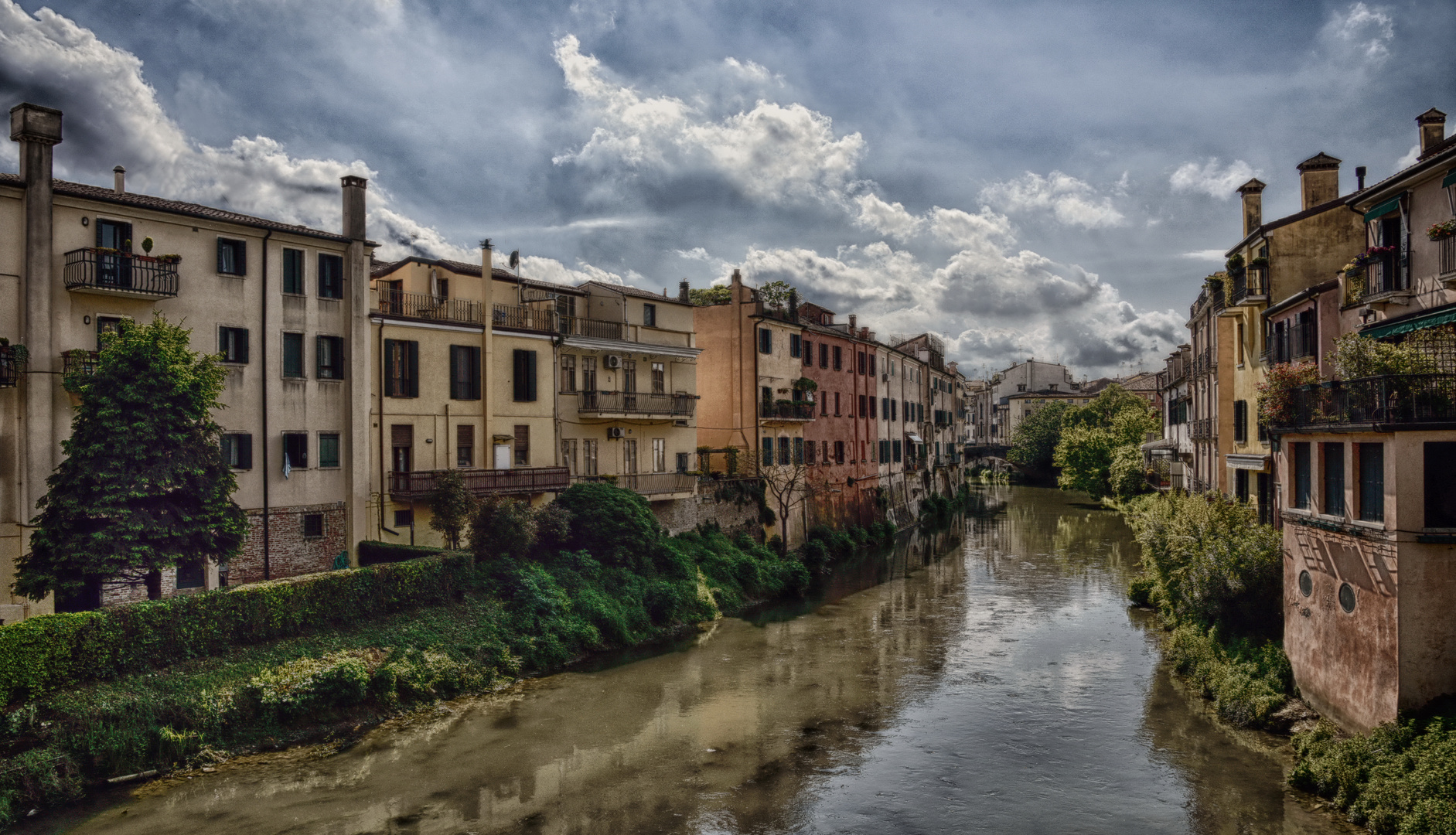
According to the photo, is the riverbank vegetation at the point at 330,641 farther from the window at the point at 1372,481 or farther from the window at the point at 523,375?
the window at the point at 1372,481

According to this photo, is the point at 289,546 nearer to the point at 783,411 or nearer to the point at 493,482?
the point at 493,482

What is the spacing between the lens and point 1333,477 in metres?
19.8

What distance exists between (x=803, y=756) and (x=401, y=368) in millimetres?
19998

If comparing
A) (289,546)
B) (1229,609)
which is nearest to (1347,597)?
(1229,609)

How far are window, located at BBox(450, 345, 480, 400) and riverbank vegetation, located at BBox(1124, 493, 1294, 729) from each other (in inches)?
944

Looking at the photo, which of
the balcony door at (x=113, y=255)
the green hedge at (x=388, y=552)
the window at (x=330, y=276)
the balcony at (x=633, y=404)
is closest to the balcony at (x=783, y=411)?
the balcony at (x=633, y=404)

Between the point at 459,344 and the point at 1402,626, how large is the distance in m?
28.6

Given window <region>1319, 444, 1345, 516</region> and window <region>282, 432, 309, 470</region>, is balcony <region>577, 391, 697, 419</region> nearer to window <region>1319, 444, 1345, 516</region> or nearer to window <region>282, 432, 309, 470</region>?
window <region>282, 432, 309, 470</region>

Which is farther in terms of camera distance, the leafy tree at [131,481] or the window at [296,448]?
the window at [296,448]

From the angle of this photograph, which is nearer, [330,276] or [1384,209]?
[1384,209]

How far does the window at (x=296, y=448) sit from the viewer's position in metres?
29.8

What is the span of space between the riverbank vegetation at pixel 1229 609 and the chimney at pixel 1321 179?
441 inches

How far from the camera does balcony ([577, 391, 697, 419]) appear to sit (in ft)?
126

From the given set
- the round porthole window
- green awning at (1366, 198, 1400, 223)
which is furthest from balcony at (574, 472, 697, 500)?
green awning at (1366, 198, 1400, 223)
